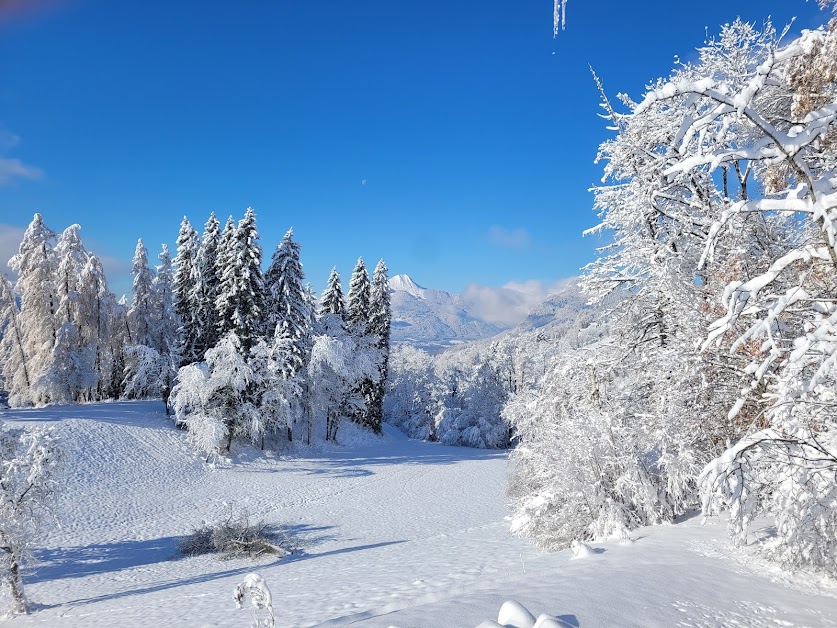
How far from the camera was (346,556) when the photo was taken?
16344 millimetres

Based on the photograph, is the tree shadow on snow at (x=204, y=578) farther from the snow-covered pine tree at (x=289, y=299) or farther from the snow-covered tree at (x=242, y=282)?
the snow-covered tree at (x=242, y=282)

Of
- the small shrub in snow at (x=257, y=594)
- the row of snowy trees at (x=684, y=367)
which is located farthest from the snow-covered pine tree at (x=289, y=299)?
the small shrub in snow at (x=257, y=594)

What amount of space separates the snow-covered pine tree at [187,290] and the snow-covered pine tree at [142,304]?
2.64 m

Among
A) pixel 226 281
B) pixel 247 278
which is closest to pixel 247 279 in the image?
pixel 247 278

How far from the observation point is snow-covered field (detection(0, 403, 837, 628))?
5777mm

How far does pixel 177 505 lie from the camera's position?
22.7m

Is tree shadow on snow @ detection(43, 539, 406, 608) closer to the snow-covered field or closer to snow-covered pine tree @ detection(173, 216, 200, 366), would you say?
the snow-covered field

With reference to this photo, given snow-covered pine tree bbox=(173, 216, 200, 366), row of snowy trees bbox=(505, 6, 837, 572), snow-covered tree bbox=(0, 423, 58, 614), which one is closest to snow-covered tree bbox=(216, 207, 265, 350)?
snow-covered pine tree bbox=(173, 216, 200, 366)

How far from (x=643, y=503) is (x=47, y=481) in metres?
15.8

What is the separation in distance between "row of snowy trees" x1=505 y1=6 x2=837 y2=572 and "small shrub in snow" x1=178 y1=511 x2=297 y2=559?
9.25 metres

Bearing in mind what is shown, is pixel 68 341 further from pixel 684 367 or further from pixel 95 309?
pixel 684 367

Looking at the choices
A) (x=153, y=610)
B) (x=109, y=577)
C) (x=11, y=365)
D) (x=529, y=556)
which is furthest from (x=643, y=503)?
(x=11, y=365)

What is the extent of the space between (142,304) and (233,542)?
27.3 m

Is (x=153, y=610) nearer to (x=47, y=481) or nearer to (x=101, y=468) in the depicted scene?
(x=47, y=481)
